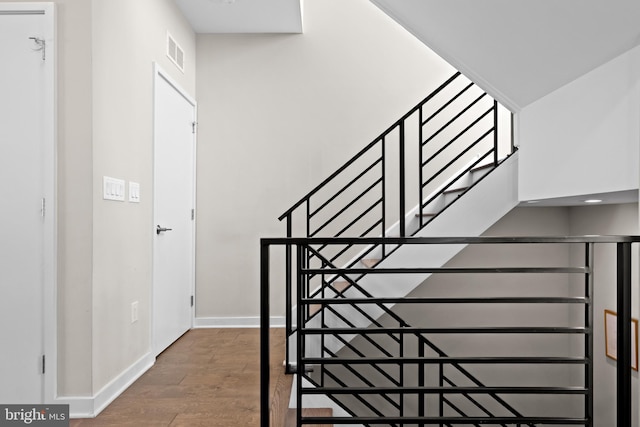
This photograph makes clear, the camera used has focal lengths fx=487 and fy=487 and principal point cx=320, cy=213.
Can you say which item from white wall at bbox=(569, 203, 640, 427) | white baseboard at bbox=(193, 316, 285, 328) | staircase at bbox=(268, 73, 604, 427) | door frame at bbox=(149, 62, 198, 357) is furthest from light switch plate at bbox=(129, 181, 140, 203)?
white wall at bbox=(569, 203, 640, 427)

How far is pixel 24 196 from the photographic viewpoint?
243 cm

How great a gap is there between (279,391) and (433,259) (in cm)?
126

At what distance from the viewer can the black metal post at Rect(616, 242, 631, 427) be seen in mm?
1619

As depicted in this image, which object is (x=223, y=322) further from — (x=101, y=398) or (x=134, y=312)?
(x=101, y=398)

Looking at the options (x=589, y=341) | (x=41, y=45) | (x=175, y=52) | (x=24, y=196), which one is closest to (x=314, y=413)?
(x=589, y=341)

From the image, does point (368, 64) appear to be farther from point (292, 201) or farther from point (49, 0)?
point (49, 0)

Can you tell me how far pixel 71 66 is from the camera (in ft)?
7.94

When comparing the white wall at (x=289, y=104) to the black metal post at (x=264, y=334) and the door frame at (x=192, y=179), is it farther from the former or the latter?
the black metal post at (x=264, y=334)

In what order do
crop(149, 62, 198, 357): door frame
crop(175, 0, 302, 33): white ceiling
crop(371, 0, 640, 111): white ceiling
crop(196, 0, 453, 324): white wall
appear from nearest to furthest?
1. crop(371, 0, 640, 111): white ceiling
2. crop(149, 62, 198, 357): door frame
3. crop(175, 0, 302, 33): white ceiling
4. crop(196, 0, 453, 324): white wall

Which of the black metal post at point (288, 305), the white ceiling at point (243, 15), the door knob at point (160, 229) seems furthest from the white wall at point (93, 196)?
the white ceiling at point (243, 15)

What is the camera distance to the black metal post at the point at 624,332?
63.7 inches

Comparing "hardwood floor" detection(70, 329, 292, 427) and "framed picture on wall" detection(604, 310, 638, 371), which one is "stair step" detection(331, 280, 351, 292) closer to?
"hardwood floor" detection(70, 329, 292, 427)

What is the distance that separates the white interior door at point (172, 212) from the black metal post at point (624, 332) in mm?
2739

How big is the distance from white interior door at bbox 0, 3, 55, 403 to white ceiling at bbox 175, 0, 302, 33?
1.60 m
